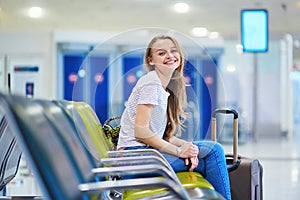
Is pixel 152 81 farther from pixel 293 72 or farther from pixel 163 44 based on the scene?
pixel 293 72

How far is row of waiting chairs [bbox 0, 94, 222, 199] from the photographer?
1220 millimetres

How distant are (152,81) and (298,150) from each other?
682 cm

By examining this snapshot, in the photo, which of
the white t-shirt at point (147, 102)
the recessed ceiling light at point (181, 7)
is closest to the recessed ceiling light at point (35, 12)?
the recessed ceiling light at point (181, 7)

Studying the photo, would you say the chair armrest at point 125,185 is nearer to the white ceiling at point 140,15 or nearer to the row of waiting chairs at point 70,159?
the row of waiting chairs at point 70,159

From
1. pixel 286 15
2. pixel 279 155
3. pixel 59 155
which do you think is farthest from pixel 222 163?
pixel 286 15

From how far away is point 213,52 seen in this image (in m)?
9.03

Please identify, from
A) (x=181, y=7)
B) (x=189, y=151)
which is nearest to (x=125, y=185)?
(x=189, y=151)

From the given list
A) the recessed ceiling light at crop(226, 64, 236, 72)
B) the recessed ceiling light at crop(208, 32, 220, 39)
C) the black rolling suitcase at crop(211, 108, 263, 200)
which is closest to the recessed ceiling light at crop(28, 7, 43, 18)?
the recessed ceiling light at crop(208, 32, 220, 39)

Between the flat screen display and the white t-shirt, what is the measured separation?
14.9 feet

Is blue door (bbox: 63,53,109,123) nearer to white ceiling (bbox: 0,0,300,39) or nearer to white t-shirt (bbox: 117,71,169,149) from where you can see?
white t-shirt (bbox: 117,71,169,149)

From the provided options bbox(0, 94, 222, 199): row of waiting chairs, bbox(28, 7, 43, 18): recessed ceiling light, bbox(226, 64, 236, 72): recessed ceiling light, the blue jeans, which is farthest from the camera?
bbox(226, 64, 236, 72): recessed ceiling light

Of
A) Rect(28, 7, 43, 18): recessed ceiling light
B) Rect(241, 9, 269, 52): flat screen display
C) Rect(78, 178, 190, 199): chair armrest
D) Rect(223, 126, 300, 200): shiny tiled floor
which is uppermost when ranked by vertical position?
Rect(28, 7, 43, 18): recessed ceiling light

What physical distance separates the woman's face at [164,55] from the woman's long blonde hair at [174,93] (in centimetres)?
→ 2

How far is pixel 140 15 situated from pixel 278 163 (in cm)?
364
